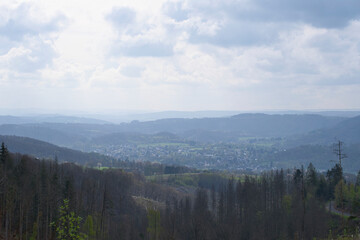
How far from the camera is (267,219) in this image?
168 feet

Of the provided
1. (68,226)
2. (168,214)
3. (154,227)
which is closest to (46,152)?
(168,214)

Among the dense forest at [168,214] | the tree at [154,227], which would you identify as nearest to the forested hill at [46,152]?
the dense forest at [168,214]

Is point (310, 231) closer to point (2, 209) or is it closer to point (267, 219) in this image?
point (267, 219)

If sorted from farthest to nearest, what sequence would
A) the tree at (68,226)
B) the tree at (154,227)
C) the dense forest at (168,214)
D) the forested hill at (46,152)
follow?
1. the forested hill at (46,152)
2. the tree at (154,227)
3. the dense forest at (168,214)
4. the tree at (68,226)

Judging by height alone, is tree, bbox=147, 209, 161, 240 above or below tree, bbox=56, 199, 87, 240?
below

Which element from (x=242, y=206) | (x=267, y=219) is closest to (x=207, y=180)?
(x=242, y=206)

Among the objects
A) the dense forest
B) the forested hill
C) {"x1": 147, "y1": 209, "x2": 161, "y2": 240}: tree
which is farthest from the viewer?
the forested hill

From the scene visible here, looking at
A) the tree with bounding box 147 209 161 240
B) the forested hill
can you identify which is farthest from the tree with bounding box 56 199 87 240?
the forested hill

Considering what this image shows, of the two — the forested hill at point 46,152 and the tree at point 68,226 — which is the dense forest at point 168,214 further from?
the forested hill at point 46,152

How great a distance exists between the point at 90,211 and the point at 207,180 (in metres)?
89.5

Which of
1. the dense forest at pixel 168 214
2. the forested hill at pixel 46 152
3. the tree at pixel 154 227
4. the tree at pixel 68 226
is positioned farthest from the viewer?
the forested hill at pixel 46 152

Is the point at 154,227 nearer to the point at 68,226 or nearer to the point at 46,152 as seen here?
the point at 68,226

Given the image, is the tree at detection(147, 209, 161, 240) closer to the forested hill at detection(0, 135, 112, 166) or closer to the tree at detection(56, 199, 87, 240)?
the tree at detection(56, 199, 87, 240)

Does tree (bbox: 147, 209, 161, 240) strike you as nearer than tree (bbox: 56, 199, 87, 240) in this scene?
No
